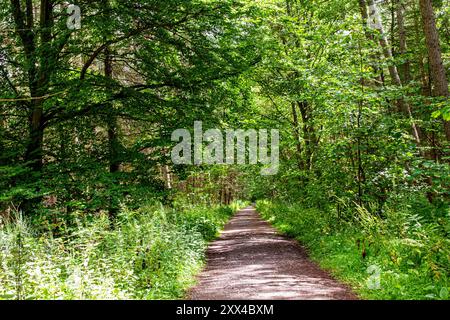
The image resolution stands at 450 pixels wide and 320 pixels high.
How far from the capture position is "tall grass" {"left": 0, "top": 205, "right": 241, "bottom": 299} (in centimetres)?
524

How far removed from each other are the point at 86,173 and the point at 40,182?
1.20m

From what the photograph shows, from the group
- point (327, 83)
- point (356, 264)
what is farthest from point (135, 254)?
point (327, 83)

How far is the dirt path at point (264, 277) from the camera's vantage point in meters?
6.61

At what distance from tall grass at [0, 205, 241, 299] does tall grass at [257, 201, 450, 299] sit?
3560 mm

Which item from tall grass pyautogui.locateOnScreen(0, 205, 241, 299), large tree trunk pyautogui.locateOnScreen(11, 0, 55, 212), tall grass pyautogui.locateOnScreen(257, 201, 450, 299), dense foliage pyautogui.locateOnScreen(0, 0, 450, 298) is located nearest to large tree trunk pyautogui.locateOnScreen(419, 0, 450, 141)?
dense foliage pyautogui.locateOnScreen(0, 0, 450, 298)

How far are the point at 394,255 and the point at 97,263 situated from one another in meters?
5.73

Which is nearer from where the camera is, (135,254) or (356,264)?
(135,254)

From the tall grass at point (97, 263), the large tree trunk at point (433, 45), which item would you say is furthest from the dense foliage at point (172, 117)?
the tall grass at point (97, 263)

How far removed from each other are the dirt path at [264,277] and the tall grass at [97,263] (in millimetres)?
626

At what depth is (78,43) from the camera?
33.4 ft

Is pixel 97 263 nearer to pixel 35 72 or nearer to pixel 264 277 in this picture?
pixel 264 277

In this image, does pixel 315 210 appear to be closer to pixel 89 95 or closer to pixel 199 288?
pixel 199 288

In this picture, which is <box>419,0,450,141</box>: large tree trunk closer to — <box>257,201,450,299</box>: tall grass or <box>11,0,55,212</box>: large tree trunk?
<box>257,201,450,299</box>: tall grass

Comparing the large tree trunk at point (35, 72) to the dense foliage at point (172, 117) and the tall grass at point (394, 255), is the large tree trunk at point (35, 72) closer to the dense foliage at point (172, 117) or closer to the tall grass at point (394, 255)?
the dense foliage at point (172, 117)
